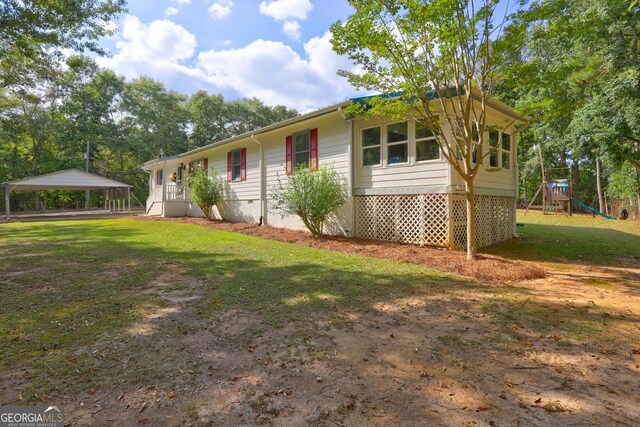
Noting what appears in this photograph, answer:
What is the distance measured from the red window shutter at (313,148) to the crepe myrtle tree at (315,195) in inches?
31.0

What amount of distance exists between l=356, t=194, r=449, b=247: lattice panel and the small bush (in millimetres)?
7522

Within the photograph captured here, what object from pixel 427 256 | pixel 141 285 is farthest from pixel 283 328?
pixel 427 256

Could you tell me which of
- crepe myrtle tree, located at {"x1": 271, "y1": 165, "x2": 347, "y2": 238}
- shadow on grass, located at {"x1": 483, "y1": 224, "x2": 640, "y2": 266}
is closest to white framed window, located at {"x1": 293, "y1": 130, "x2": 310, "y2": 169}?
crepe myrtle tree, located at {"x1": 271, "y1": 165, "x2": 347, "y2": 238}

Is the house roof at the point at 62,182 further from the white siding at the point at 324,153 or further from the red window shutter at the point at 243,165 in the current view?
the white siding at the point at 324,153

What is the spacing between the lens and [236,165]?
14.6m

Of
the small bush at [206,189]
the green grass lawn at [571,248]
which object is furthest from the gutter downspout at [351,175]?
the small bush at [206,189]

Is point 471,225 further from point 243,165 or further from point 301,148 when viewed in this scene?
point 243,165

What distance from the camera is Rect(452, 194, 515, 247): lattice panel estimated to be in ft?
27.7

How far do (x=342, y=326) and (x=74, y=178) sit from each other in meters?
25.3

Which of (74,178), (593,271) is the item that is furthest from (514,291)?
(74,178)

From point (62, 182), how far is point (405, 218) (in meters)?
22.9

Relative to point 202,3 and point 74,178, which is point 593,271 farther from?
point 74,178

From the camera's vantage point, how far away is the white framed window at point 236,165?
47.0 feet

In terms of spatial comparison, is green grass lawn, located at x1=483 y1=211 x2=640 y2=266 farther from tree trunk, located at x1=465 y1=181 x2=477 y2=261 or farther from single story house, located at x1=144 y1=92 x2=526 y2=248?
tree trunk, located at x1=465 y1=181 x2=477 y2=261
